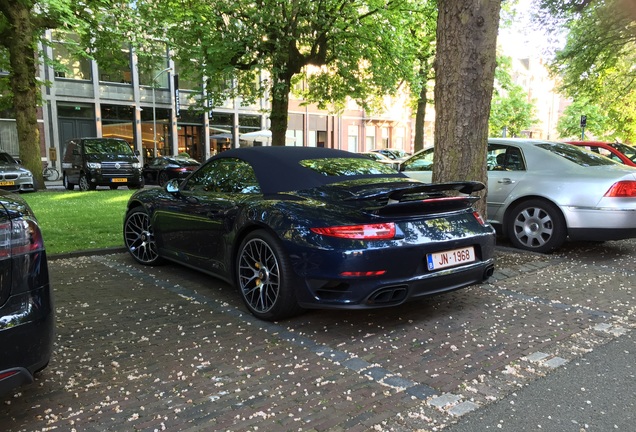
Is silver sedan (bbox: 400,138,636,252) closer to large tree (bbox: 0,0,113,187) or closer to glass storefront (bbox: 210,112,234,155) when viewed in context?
large tree (bbox: 0,0,113,187)

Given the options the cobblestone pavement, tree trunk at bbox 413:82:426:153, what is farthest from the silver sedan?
tree trunk at bbox 413:82:426:153

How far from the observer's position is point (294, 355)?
11.5 ft

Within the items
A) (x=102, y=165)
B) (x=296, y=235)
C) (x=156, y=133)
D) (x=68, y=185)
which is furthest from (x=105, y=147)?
(x=296, y=235)

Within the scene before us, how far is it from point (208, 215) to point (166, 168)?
18.7 meters

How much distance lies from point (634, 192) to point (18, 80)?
57.0 ft

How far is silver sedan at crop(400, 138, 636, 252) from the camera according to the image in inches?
244

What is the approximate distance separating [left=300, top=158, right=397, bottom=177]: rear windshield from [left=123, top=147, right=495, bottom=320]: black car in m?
0.01

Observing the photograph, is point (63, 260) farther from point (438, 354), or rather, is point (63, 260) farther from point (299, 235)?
point (438, 354)

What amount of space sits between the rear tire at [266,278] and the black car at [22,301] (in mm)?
1729

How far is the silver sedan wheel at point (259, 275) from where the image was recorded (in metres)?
4.03

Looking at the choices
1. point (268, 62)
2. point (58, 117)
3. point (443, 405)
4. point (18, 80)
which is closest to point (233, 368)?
point (443, 405)

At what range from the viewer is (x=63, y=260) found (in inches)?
251

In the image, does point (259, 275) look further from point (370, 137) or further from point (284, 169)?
point (370, 137)

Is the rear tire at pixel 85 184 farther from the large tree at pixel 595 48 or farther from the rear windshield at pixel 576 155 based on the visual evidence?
the large tree at pixel 595 48
